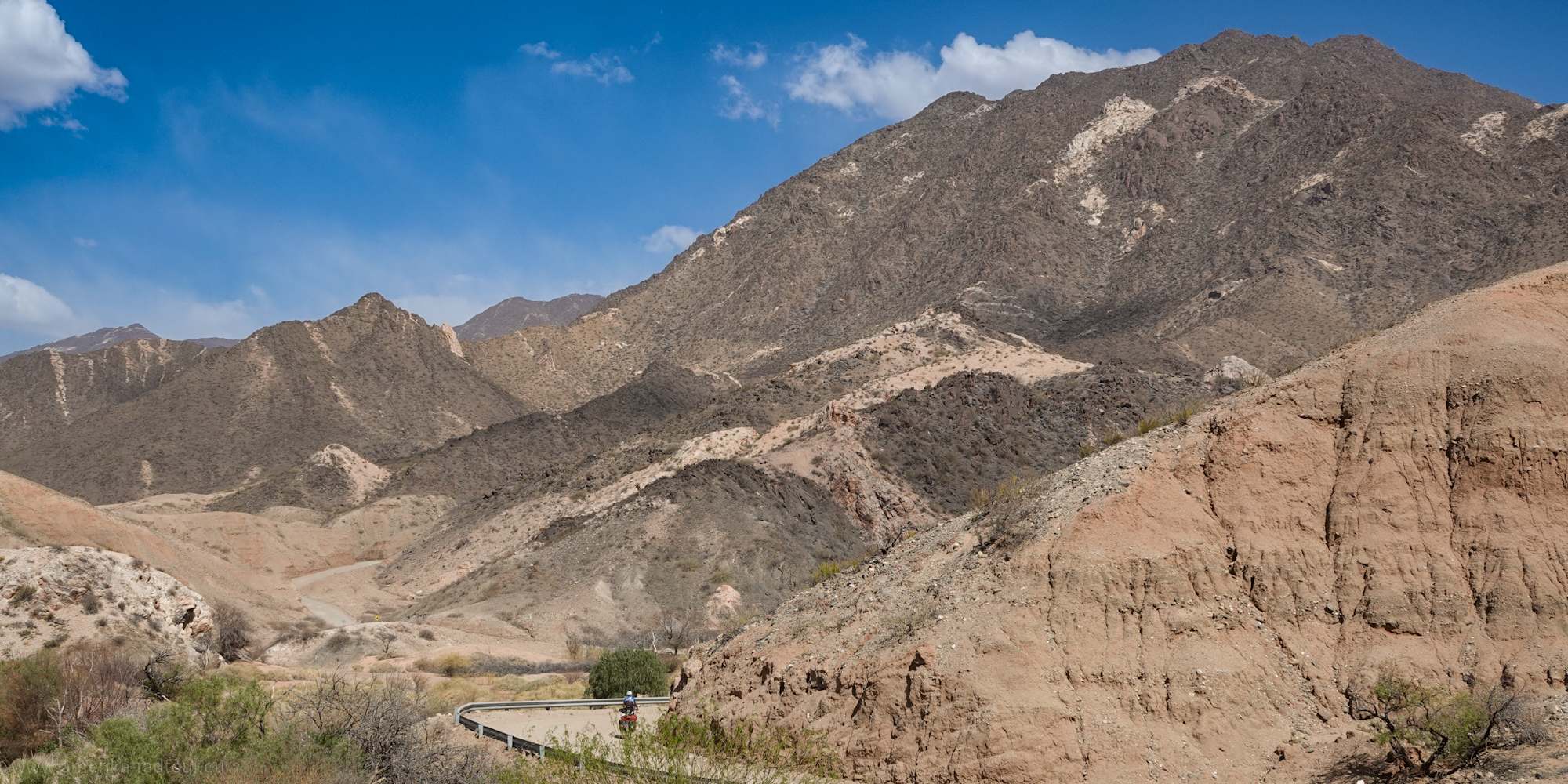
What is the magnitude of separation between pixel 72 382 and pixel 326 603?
8202cm

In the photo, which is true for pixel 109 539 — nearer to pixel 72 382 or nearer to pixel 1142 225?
pixel 1142 225

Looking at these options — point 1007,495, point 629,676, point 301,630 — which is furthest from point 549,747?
point 301,630

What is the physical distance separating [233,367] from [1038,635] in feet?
307

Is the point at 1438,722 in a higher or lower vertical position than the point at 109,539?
lower

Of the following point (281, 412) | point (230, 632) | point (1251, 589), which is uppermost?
point (281, 412)

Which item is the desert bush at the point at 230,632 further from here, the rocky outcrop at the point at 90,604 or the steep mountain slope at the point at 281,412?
the steep mountain slope at the point at 281,412

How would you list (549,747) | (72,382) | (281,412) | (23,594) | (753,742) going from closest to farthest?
(549,747)
(753,742)
(23,594)
(281,412)
(72,382)

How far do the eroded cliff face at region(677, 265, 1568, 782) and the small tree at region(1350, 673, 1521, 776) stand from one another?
555mm

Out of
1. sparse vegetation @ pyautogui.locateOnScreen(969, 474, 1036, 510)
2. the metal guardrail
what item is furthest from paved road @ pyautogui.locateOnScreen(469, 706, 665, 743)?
sparse vegetation @ pyautogui.locateOnScreen(969, 474, 1036, 510)

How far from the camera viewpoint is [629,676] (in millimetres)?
18812

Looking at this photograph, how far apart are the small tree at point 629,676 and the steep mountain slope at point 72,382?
289 ft

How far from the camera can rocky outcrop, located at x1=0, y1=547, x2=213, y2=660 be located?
21391 mm

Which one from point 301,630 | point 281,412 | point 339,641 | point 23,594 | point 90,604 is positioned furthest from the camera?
point 281,412

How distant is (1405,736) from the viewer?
8586 mm
